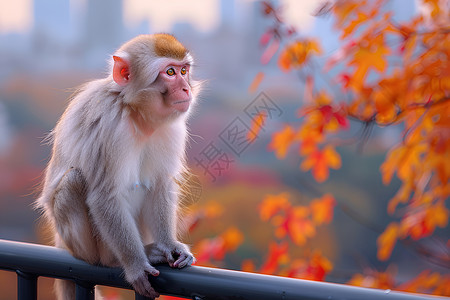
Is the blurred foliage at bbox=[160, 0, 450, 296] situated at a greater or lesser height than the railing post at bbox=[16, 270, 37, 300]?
greater

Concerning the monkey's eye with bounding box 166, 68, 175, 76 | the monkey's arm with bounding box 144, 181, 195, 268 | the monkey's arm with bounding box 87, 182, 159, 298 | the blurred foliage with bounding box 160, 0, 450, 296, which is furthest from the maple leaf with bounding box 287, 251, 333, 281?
the monkey's eye with bounding box 166, 68, 175, 76

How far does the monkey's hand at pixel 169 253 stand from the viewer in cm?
157

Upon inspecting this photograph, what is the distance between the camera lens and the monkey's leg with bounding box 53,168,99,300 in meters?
1.74

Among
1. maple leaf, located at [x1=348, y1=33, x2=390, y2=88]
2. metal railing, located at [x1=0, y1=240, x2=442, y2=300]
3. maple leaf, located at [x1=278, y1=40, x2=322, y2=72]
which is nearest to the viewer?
metal railing, located at [x1=0, y1=240, x2=442, y2=300]

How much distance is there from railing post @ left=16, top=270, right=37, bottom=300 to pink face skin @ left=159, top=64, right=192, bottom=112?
75 centimetres

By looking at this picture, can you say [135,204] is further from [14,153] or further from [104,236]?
[14,153]

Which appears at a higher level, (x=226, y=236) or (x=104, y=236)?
(x=104, y=236)

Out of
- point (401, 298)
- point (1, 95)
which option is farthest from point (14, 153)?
point (401, 298)

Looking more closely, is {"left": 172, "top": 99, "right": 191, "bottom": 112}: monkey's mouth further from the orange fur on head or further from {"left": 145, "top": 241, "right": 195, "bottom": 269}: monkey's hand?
{"left": 145, "top": 241, "right": 195, "bottom": 269}: monkey's hand

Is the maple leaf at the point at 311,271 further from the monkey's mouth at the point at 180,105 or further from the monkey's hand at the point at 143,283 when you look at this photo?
the monkey's hand at the point at 143,283

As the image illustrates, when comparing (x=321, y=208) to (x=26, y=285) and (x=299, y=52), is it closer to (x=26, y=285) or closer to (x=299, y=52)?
(x=299, y=52)

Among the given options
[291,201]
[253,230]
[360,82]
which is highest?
[360,82]

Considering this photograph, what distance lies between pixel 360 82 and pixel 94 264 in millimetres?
1389

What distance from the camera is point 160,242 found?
1.87 meters
